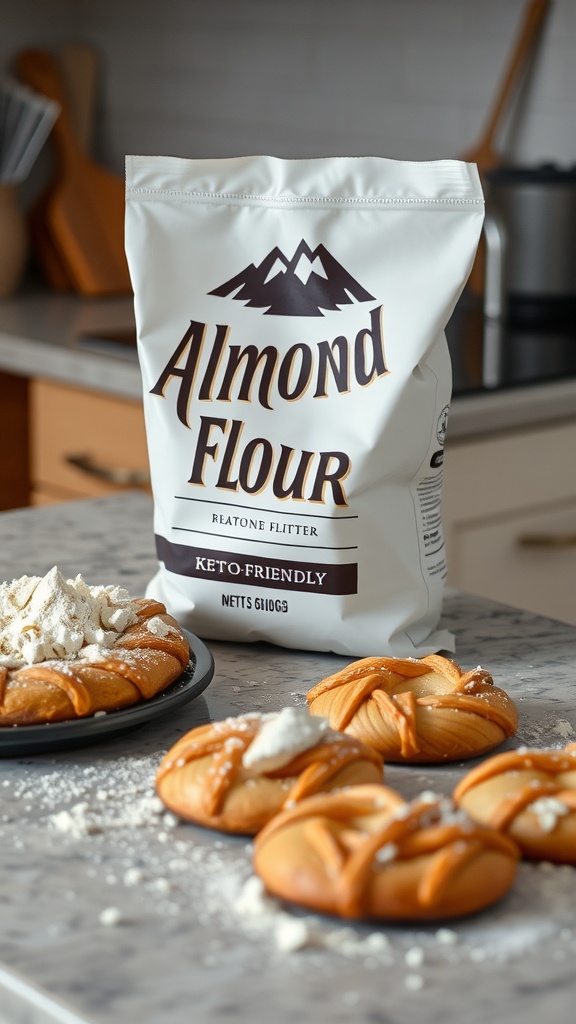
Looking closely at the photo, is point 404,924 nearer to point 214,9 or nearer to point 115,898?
point 115,898

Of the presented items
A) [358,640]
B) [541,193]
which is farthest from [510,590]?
[358,640]

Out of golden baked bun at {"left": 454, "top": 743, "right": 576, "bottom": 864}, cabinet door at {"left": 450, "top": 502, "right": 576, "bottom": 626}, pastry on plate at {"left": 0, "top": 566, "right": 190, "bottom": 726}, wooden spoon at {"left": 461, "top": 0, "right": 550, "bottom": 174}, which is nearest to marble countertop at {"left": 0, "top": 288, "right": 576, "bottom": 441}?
cabinet door at {"left": 450, "top": 502, "right": 576, "bottom": 626}

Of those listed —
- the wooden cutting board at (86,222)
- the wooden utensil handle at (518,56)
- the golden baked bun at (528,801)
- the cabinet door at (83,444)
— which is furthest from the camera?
the wooden cutting board at (86,222)

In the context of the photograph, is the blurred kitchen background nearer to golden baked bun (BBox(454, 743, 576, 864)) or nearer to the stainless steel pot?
the stainless steel pot

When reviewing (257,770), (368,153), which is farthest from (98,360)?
(257,770)

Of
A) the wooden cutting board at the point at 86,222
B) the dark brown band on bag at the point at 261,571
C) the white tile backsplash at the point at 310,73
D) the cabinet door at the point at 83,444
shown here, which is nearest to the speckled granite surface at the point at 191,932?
the dark brown band on bag at the point at 261,571

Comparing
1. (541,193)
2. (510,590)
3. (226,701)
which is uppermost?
(541,193)

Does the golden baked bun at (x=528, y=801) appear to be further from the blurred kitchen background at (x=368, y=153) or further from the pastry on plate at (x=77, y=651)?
the blurred kitchen background at (x=368, y=153)

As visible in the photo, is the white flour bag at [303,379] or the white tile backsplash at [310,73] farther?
the white tile backsplash at [310,73]
